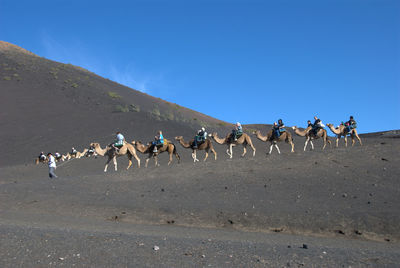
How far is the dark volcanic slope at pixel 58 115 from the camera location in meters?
41.6

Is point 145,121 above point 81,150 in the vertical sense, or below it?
above

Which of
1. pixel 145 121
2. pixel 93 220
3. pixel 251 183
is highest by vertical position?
pixel 145 121

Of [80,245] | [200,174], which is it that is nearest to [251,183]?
[200,174]

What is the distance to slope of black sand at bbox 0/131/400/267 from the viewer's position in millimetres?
6984

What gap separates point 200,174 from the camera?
18.2 m

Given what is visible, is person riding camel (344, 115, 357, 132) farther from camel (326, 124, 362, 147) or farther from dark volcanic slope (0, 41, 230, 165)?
dark volcanic slope (0, 41, 230, 165)

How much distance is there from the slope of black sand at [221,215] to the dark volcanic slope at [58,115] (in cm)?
2330

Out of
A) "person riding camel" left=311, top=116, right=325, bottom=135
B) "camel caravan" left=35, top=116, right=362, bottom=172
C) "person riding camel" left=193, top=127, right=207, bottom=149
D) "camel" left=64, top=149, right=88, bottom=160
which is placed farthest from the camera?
"camel" left=64, top=149, right=88, bottom=160

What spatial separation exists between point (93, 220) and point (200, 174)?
673cm

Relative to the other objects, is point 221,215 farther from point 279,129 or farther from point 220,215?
point 279,129

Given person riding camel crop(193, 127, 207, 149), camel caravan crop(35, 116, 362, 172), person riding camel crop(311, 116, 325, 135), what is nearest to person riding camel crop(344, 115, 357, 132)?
camel caravan crop(35, 116, 362, 172)

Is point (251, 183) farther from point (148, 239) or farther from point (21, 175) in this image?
point (21, 175)

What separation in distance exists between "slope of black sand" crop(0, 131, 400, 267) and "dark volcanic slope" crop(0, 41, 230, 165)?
76.4 ft

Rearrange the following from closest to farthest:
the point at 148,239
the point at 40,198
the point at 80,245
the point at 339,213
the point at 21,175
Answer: the point at 80,245, the point at 148,239, the point at 339,213, the point at 40,198, the point at 21,175
